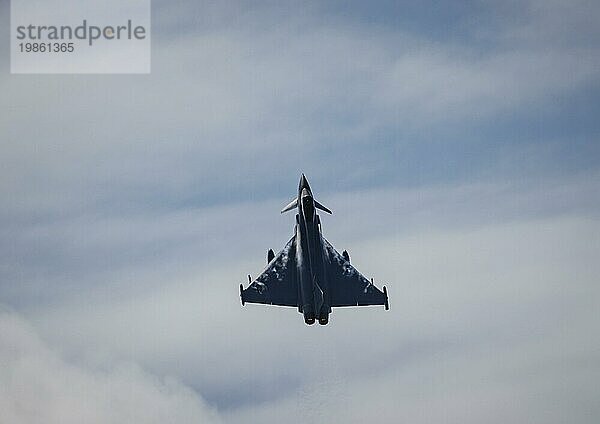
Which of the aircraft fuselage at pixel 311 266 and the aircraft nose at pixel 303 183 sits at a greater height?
the aircraft nose at pixel 303 183

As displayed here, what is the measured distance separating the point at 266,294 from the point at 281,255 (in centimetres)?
699

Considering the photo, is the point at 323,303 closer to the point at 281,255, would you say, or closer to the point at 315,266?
the point at 315,266

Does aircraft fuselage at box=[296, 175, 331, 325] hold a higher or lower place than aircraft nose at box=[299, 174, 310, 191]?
lower

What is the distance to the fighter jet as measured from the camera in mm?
145875

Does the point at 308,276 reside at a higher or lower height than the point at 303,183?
lower

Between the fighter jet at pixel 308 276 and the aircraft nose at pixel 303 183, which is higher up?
the aircraft nose at pixel 303 183

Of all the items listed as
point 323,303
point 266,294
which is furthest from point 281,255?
point 323,303

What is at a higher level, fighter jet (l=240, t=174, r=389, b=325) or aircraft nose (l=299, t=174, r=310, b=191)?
aircraft nose (l=299, t=174, r=310, b=191)

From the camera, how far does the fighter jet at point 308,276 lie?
146 metres

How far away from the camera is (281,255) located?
523ft

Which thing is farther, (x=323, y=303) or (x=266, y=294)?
(x=266, y=294)

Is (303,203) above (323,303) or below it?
above

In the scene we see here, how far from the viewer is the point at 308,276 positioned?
145625mm

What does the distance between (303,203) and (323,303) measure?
15357 mm
